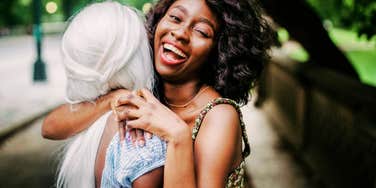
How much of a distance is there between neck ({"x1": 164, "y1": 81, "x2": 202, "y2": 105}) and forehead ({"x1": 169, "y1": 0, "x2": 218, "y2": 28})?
30 centimetres

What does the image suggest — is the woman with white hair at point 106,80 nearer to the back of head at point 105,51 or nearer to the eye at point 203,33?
the back of head at point 105,51

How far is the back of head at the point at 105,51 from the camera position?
6.62 feet

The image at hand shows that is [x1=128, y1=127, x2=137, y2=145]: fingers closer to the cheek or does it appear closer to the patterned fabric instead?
the patterned fabric

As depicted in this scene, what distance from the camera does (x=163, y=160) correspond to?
198 centimetres

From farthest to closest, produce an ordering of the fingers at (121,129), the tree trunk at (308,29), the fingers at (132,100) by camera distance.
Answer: the tree trunk at (308,29) → the fingers at (132,100) → the fingers at (121,129)

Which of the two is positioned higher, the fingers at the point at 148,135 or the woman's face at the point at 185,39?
the woman's face at the point at 185,39

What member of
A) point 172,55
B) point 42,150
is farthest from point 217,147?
point 42,150

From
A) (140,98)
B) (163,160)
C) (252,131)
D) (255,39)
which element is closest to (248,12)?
(255,39)

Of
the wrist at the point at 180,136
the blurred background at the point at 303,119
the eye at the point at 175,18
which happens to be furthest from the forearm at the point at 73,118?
the blurred background at the point at 303,119

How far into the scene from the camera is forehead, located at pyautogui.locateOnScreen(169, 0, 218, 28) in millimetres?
2268

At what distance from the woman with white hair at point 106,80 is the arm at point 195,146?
2.0 inches

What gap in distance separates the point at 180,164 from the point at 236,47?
663 mm

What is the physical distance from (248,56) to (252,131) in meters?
7.75

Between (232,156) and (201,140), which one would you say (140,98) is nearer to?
(201,140)
